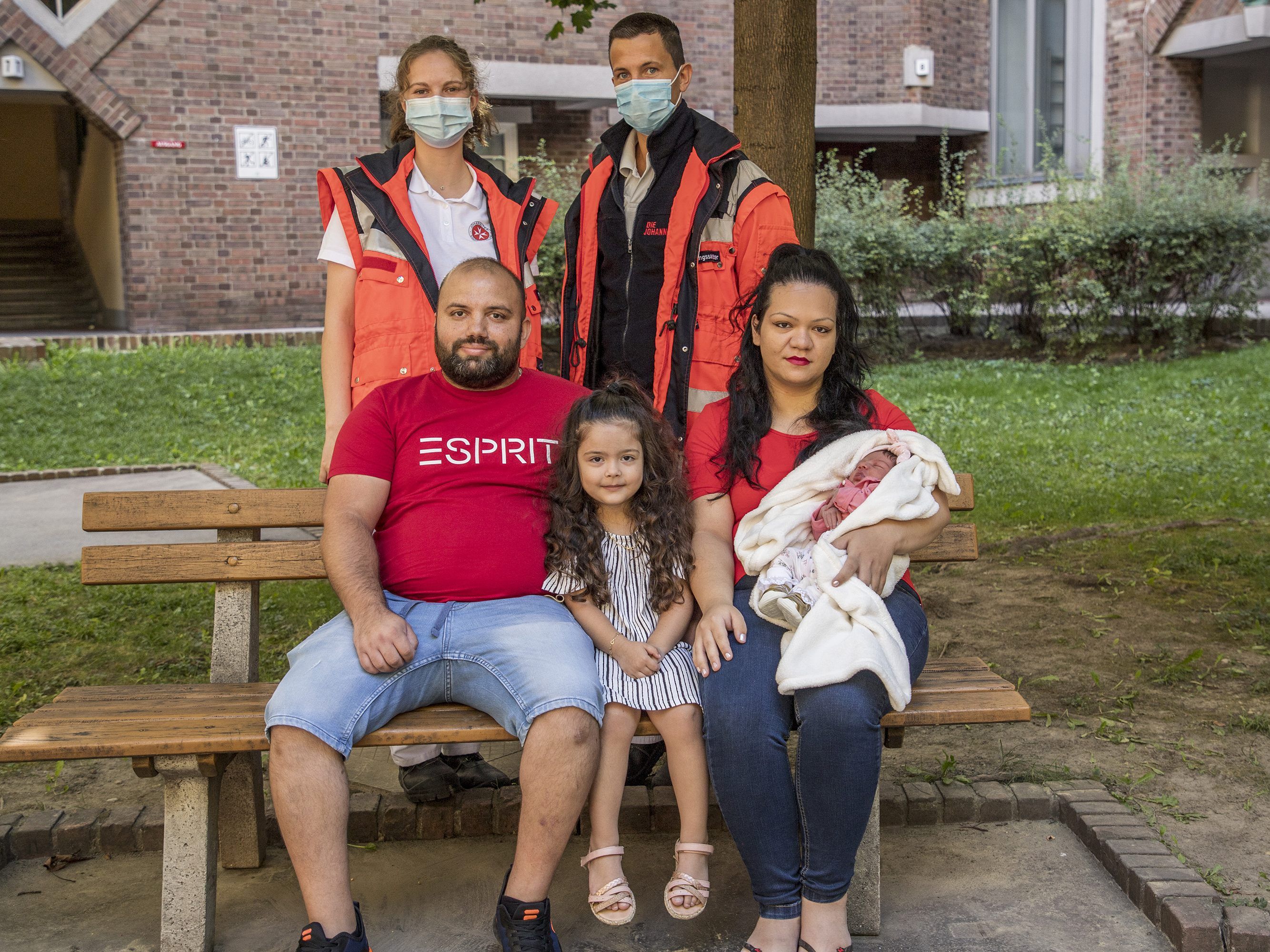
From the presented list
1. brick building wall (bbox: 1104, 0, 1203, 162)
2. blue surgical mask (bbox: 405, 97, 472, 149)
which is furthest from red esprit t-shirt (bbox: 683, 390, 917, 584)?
brick building wall (bbox: 1104, 0, 1203, 162)

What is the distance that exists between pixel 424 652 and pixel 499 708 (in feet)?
0.72

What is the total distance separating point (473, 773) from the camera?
363 centimetres

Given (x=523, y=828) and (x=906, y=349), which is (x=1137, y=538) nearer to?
(x=523, y=828)

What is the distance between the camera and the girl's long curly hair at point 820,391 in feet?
10.5

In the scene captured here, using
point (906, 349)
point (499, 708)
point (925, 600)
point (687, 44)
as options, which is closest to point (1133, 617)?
point (925, 600)

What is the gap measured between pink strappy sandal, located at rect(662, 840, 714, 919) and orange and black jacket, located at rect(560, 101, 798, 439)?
116 centimetres

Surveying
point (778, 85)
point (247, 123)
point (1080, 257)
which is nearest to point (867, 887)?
point (778, 85)

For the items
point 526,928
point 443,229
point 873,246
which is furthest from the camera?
point 873,246

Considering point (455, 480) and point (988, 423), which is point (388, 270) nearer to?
point (455, 480)

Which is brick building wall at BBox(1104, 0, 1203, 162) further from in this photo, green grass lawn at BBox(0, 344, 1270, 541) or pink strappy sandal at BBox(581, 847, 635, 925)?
pink strappy sandal at BBox(581, 847, 635, 925)

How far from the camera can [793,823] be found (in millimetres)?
2781

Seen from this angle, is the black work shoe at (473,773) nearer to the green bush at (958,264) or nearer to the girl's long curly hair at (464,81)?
the girl's long curly hair at (464,81)

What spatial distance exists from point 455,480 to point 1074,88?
17927 millimetres

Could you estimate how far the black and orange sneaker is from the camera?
8.50 ft
